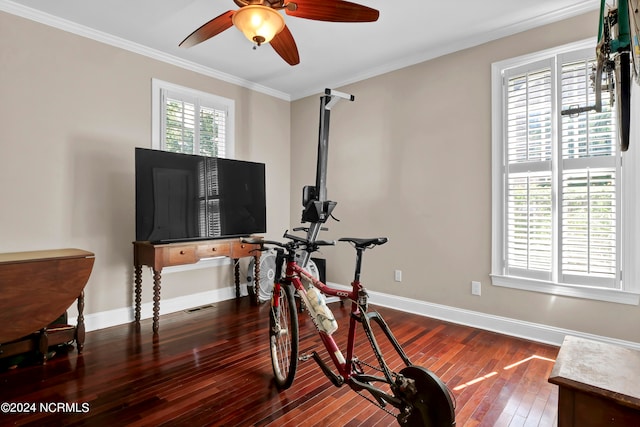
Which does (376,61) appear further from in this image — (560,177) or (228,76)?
(560,177)

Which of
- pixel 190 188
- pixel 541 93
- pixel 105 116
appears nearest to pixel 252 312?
pixel 190 188

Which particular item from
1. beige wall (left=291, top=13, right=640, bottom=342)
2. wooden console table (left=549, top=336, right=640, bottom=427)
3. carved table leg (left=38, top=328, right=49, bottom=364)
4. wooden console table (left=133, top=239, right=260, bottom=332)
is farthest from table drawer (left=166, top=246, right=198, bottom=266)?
wooden console table (left=549, top=336, right=640, bottom=427)

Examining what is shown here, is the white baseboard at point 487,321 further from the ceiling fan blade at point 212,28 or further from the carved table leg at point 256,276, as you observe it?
the ceiling fan blade at point 212,28

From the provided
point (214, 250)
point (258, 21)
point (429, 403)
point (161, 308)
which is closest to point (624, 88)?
point (429, 403)

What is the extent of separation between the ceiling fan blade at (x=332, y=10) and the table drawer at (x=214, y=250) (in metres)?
2.22

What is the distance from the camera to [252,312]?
140 inches

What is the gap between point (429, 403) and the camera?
1.35 meters

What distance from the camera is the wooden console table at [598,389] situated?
2.52 feet

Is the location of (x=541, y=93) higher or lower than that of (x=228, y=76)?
lower

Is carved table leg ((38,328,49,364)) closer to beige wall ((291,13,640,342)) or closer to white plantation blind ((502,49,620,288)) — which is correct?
beige wall ((291,13,640,342))

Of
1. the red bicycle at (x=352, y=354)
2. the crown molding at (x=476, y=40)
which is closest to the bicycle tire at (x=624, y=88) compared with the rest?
the red bicycle at (x=352, y=354)

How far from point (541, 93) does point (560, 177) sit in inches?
28.3

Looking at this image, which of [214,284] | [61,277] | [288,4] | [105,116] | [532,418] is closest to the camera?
[532,418]

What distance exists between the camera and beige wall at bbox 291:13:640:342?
2830 millimetres
